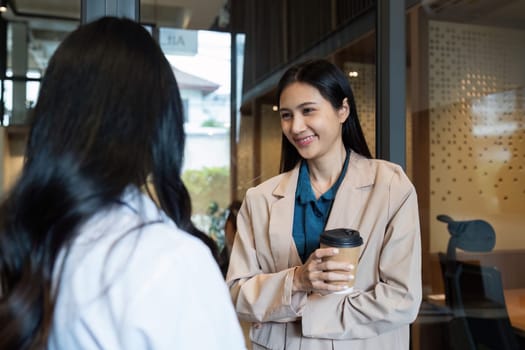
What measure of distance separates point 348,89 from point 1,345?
1010mm

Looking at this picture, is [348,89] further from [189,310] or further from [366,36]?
[366,36]

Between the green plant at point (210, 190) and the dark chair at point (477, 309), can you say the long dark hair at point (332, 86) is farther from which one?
the green plant at point (210, 190)

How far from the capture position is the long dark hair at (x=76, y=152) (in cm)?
58

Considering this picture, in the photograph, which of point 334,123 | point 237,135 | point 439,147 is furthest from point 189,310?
point 237,135

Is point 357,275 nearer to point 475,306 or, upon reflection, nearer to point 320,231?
point 320,231

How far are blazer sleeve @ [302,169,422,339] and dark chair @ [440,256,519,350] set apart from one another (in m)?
1.36

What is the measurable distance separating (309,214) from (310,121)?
0.24m

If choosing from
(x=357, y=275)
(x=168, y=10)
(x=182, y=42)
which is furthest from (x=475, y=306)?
(x=168, y=10)

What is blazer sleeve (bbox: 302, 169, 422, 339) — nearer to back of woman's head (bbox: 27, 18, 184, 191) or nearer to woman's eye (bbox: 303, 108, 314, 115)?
woman's eye (bbox: 303, 108, 314, 115)

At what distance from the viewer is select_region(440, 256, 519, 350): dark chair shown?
225 centimetres

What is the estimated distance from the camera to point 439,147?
3.07m

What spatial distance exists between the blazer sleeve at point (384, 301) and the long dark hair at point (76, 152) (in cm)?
67

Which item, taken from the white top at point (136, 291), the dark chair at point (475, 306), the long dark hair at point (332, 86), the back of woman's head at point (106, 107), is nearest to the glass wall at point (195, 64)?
the dark chair at point (475, 306)

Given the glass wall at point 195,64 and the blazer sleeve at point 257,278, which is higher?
the glass wall at point 195,64
